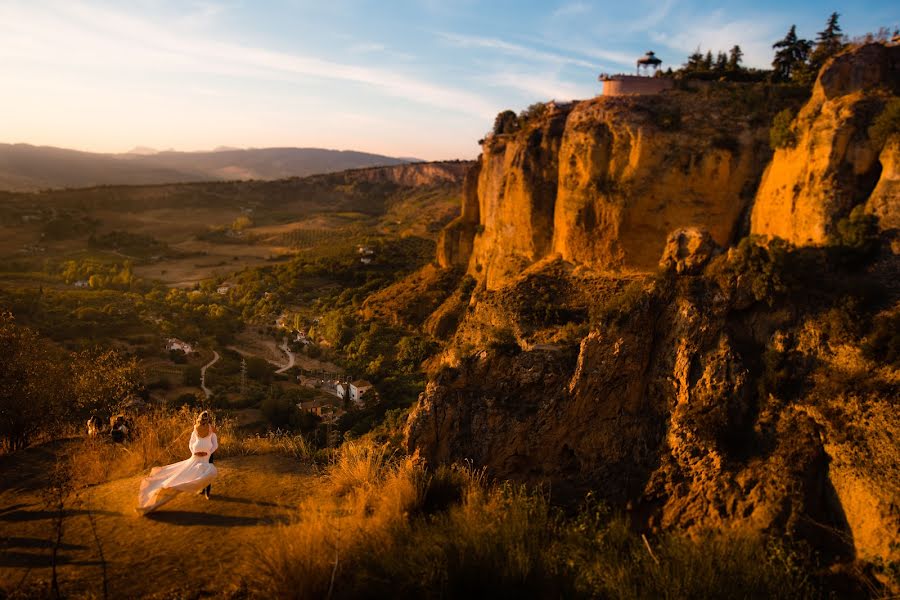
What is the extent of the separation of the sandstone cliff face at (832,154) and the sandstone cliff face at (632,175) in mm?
1584

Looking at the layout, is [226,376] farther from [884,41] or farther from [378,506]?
[884,41]

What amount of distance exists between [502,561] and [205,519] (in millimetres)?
3508

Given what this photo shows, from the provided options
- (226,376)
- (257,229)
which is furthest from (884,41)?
(257,229)

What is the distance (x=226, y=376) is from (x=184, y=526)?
65.1 feet

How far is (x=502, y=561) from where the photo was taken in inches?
150

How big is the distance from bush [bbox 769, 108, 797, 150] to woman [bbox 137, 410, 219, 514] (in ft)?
60.7

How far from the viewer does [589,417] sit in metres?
14.0

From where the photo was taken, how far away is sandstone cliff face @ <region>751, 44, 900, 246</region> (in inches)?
564

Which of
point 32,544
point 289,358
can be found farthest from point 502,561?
point 289,358

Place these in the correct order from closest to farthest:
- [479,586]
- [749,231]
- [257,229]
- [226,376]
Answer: [479,586]
[749,231]
[226,376]
[257,229]

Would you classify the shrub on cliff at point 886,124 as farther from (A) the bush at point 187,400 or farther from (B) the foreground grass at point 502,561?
(A) the bush at point 187,400

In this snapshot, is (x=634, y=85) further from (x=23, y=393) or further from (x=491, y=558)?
(x=23, y=393)

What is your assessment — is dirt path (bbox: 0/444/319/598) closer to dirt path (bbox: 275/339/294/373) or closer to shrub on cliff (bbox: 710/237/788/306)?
shrub on cliff (bbox: 710/237/788/306)

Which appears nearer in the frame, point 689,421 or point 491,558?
point 491,558
